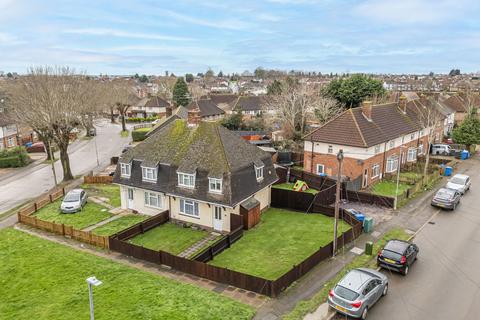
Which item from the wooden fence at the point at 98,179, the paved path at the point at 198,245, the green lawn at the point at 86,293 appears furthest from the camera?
the wooden fence at the point at 98,179

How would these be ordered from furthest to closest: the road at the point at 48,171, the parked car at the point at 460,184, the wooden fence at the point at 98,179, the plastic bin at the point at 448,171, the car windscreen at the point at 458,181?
the plastic bin at the point at 448,171, the wooden fence at the point at 98,179, the road at the point at 48,171, the car windscreen at the point at 458,181, the parked car at the point at 460,184

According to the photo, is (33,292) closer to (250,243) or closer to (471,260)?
(250,243)

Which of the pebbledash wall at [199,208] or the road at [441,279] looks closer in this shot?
the road at [441,279]

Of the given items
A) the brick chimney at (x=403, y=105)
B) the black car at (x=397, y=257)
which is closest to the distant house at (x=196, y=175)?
the black car at (x=397, y=257)

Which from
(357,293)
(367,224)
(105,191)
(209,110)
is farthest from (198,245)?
(209,110)

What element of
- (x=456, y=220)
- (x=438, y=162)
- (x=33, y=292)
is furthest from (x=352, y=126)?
(x=33, y=292)

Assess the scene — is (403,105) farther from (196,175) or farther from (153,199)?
(153,199)

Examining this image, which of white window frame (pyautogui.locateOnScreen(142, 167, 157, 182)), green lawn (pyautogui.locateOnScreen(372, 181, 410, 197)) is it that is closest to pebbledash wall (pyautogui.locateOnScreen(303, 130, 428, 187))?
green lawn (pyautogui.locateOnScreen(372, 181, 410, 197))

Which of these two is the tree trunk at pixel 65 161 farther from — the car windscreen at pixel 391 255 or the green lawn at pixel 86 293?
the car windscreen at pixel 391 255
